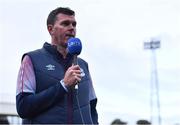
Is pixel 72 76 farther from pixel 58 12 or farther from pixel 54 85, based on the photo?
pixel 58 12

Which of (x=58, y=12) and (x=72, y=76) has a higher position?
(x=58, y=12)

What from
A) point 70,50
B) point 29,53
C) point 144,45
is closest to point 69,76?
point 70,50

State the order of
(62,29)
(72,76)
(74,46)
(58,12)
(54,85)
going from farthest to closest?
1. (58,12)
2. (62,29)
3. (54,85)
4. (74,46)
5. (72,76)

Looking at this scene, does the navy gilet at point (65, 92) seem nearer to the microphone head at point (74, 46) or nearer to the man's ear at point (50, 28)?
the man's ear at point (50, 28)

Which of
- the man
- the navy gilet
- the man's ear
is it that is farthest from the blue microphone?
the man's ear

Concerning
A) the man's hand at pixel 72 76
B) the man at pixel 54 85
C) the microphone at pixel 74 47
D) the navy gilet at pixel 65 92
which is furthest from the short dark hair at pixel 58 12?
the man's hand at pixel 72 76

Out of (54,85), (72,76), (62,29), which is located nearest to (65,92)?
(54,85)

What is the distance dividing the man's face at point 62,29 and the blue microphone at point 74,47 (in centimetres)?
18

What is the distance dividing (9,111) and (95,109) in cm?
3054

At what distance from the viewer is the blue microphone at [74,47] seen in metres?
4.23

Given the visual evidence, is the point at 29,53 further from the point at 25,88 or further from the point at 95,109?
the point at 95,109

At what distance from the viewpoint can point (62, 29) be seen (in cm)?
452

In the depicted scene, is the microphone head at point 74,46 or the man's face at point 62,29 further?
the man's face at point 62,29

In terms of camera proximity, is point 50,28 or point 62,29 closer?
point 62,29
